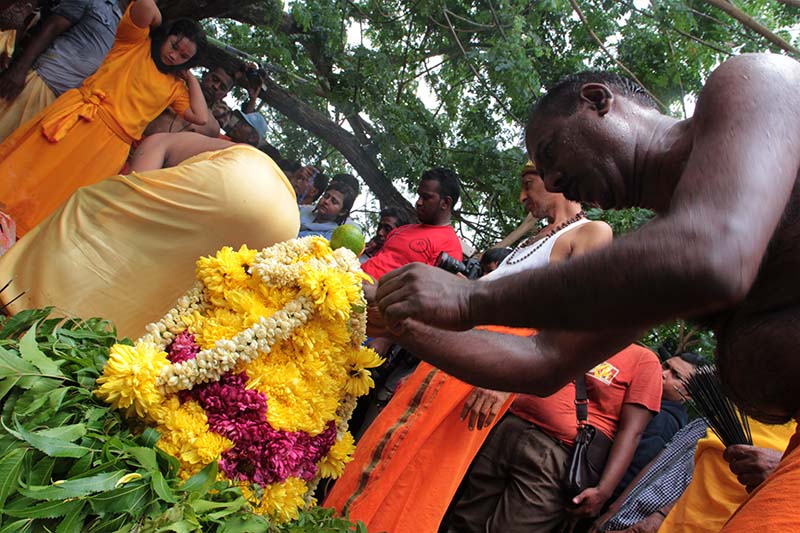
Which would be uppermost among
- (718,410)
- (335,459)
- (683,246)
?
(683,246)

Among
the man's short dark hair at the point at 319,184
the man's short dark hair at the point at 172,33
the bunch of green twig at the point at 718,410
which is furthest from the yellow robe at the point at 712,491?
the man's short dark hair at the point at 172,33

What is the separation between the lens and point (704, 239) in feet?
3.12

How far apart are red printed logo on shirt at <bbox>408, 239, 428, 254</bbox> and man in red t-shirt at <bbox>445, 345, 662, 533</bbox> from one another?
1.35 m

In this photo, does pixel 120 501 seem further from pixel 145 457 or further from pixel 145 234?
pixel 145 234

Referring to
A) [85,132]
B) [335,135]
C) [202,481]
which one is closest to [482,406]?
[202,481]

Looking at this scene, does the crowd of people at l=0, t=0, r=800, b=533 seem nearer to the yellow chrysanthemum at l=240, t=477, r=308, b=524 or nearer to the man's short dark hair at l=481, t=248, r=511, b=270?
the man's short dark hair at l=481, t=248, r=511, b=270

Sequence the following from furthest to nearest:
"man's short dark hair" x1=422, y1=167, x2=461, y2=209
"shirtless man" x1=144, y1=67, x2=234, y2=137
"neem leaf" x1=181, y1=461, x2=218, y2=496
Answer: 1. "shirtless man" x1=144, y1=67, x2=234, y2=137
2. "man's short dark hair" x1=422, y1=167, x2=461, y2=209
3. "neem leaf" x1=181, y1=461, x2=218, y2=496

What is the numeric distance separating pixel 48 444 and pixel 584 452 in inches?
101

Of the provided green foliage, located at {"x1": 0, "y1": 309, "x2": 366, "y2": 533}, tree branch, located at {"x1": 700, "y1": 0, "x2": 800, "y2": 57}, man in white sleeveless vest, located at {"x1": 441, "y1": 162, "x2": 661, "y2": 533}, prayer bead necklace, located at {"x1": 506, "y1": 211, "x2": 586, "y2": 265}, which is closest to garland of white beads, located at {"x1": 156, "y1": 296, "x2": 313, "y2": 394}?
→ green foliage, located at {"x1": 0, "y1": 309, "x2": 366, "y2": 533}

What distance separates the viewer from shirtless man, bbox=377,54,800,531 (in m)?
0.97

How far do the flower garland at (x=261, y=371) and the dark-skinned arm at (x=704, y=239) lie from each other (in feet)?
2.51

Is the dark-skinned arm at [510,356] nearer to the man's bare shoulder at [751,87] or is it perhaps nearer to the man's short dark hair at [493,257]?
the man's bare shoulder at [751,87]

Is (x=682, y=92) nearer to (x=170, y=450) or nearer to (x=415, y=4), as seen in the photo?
(x=415, y=4)

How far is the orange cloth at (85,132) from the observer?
448 centimetres
